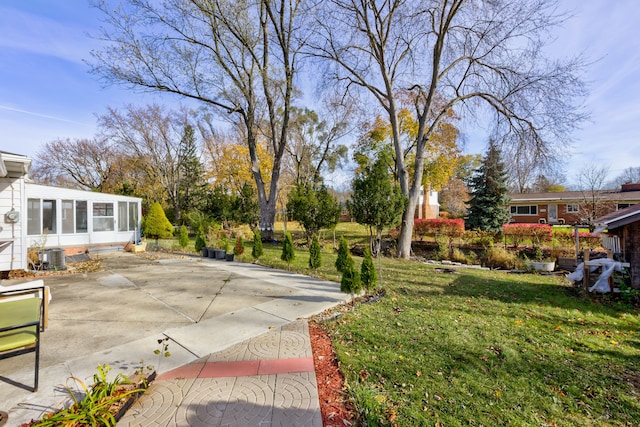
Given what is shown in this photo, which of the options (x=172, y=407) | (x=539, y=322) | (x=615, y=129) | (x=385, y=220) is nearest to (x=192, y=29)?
(x=385, y=220)

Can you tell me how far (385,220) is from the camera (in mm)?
6871

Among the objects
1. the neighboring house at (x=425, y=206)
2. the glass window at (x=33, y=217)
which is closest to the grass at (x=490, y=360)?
the glass window at (x=33, y=217)

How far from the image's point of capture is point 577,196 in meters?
22.5

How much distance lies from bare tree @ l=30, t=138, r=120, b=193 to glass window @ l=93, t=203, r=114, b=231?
578 inches

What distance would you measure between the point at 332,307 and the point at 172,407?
9.70 ft

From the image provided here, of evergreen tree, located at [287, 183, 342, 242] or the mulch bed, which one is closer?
the mulch bed

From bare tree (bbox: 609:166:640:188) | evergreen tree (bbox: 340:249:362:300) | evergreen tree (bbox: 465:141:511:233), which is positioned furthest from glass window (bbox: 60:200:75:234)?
bare tree (bbox: 609:166:640:188)

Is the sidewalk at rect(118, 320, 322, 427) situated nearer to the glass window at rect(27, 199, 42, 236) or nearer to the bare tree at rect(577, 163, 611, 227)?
the glass window at rect(27, 199, 42, 236)

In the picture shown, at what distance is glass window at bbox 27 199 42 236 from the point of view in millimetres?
9312

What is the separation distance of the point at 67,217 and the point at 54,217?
15.4 inches

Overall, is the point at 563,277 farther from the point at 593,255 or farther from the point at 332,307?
the point at 332,307

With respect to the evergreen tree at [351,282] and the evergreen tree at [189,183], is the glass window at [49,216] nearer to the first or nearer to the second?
the evergreen tree at [351,282]

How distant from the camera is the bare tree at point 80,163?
2241cm

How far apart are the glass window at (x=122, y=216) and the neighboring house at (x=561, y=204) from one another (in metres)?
26.0
